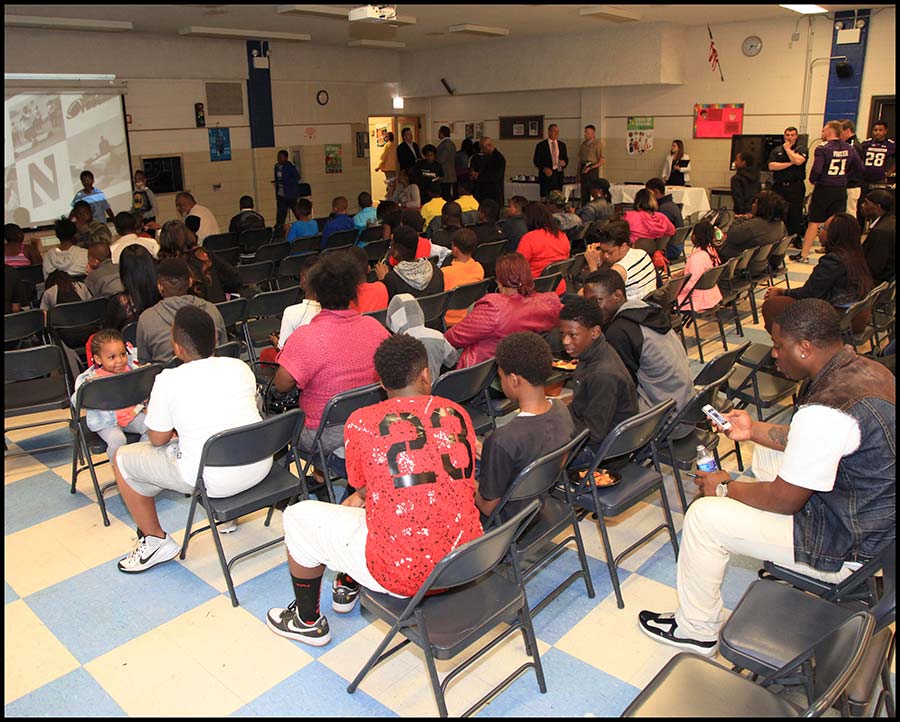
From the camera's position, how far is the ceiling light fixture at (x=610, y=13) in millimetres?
9734

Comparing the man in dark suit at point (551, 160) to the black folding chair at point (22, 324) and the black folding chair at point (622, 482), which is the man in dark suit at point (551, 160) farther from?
the black folding chair at point (622, 482)

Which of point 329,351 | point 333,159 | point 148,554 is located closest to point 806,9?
point 333,159

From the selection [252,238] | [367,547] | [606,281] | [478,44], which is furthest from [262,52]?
[367,547]

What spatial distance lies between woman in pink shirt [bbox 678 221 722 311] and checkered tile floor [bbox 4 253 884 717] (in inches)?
103

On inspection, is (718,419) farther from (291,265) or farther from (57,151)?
(57,151)

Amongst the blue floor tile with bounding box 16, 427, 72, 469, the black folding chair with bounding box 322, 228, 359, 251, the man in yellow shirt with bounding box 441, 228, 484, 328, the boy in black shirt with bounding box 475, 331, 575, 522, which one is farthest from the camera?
the black folding chair with bounding box 322, 228, 359, 251

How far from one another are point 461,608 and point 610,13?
9766mm

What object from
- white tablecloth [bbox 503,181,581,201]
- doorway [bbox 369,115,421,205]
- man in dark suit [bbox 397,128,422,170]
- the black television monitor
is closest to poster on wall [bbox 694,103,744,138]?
the black television monitor

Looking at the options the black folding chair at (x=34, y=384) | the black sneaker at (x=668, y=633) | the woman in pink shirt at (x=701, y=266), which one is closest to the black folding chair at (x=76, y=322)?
the black folding chair at (x=34, y=384)

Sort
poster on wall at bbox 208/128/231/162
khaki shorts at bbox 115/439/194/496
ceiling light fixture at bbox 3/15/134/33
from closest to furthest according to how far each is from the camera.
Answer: khaki shorts at bbox 115/439/194/496, ceiling light fixture at bbox 3/15/134/33, poster on wall at bbox 208/128/231/162

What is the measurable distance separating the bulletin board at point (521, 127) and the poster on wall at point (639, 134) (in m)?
1.73

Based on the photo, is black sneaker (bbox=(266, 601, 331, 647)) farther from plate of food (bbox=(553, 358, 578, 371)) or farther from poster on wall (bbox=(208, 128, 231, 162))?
poster on wall (bbox=(208, 128, 231, 162))

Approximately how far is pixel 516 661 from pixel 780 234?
5701 mm

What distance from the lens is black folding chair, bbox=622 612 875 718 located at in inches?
68.6
